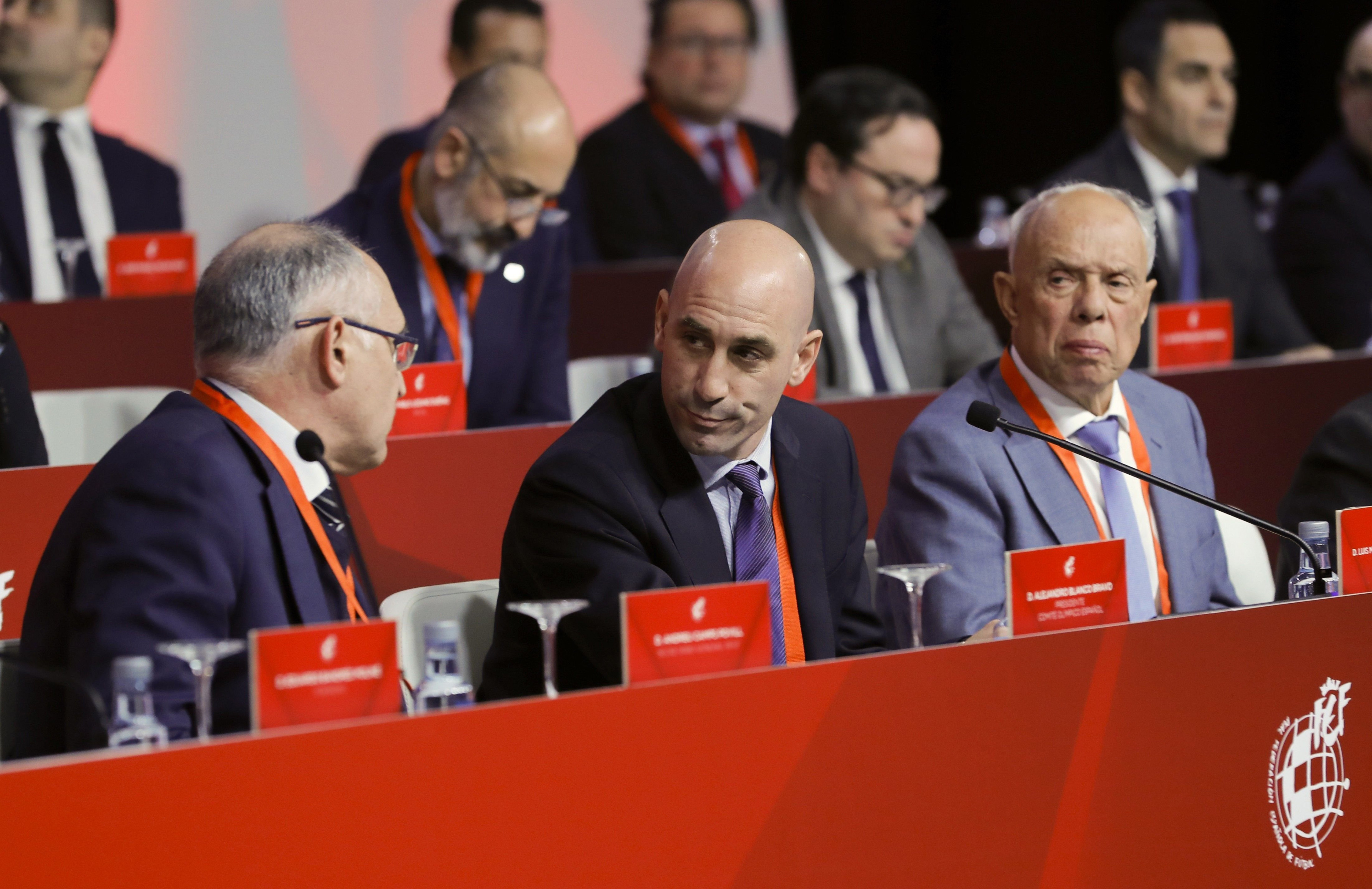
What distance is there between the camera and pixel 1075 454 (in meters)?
2.44

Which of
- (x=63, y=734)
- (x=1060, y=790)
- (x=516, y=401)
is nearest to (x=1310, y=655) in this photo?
(x=1060, y=790)

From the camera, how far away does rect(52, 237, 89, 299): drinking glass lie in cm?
396

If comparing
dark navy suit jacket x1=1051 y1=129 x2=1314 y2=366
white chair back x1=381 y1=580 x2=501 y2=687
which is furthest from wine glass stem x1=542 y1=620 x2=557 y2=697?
dark navy suit jacket x1=1051 y1=129 x2=1314 y2=366

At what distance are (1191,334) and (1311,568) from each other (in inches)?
74.4

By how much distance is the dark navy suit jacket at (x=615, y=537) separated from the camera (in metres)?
1.94

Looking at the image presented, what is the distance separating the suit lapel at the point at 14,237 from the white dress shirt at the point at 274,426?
2439 millimetres

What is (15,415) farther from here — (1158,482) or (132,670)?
(1158,482)

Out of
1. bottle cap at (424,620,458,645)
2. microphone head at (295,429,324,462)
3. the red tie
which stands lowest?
bottle cap at (424,620,458,645)

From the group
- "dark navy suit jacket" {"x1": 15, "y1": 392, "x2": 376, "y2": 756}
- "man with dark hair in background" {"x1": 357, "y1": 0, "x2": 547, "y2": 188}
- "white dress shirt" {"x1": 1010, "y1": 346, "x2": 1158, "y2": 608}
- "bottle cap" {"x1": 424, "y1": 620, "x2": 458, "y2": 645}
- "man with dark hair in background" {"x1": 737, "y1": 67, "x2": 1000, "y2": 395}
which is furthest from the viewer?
"man with dark hair in background" {"x1": 357, "y1": 0, "x2": 547, "y2": 188}

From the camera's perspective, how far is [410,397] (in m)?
3.07

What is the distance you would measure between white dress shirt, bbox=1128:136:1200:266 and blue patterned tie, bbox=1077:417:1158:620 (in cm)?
220

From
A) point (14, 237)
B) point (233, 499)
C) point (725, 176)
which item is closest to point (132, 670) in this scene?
point (233, 499)

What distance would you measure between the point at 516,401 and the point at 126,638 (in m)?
2.05

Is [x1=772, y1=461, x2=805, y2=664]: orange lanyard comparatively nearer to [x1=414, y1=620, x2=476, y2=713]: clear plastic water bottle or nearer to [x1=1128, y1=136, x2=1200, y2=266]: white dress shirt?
[x1=414, y1=620, x2=476, y2=713]: clear plastic water bottle
